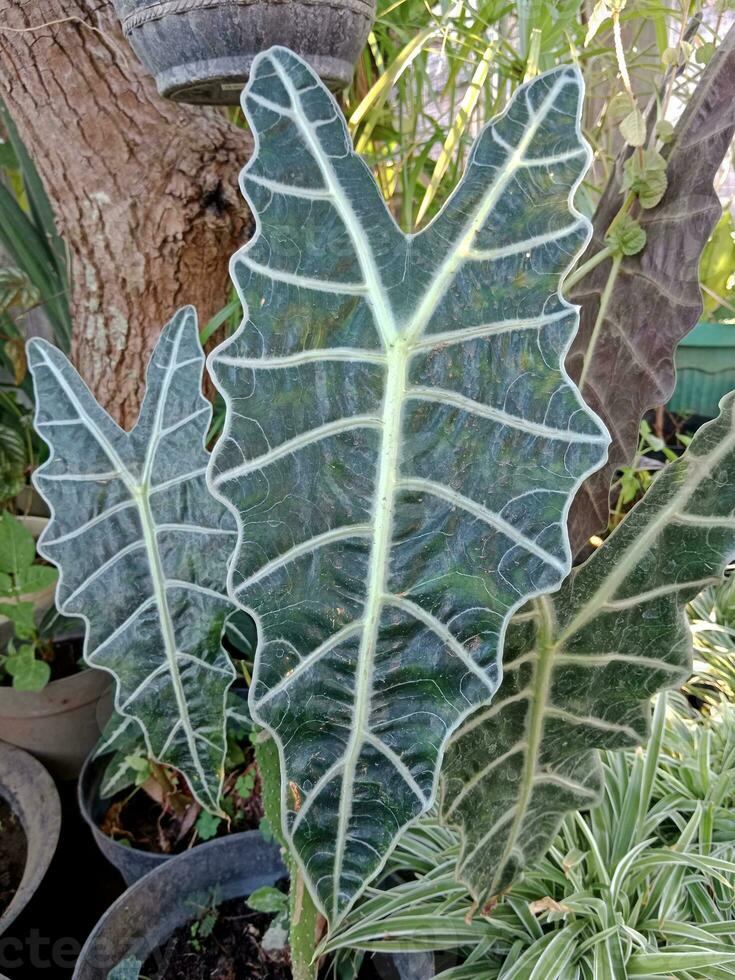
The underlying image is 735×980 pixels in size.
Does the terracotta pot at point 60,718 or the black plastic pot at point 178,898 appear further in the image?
the terracotta pot at point 60,718

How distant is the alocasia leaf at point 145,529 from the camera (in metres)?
0.71

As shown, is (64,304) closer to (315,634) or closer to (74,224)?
(74,224)

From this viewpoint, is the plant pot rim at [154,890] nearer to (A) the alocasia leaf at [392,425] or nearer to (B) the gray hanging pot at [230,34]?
(A) the alocasia leaf at [392,425]

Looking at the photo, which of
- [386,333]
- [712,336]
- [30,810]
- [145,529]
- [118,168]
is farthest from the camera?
[712,336]

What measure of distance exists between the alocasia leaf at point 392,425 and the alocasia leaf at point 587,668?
149 millimetres

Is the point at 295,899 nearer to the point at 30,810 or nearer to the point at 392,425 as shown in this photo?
the point at 392,425

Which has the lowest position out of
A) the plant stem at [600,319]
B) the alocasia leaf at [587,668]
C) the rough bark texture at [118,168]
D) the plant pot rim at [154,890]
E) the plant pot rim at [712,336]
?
the plant pot rim at [154,890]

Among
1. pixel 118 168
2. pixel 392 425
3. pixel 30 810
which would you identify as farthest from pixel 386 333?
pixel 30 810

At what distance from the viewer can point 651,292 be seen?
28.9 inches

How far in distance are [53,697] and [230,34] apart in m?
1.14

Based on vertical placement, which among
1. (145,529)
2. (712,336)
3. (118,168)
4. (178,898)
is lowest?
(178,898)

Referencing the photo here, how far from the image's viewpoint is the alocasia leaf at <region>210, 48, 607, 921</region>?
41 centimetres

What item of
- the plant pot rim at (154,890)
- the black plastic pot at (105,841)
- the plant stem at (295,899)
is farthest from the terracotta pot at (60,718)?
the plant stem at (295,899)

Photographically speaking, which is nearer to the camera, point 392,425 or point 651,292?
point 392,425
